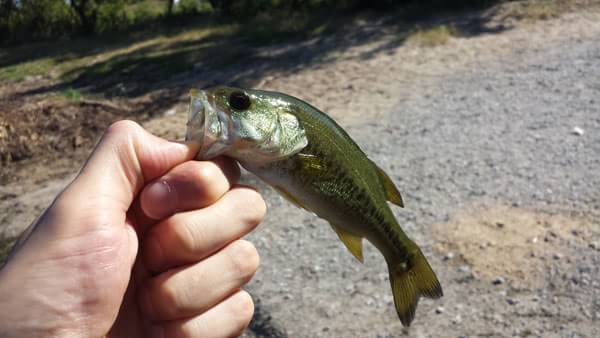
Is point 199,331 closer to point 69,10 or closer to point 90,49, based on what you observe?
point 90,49

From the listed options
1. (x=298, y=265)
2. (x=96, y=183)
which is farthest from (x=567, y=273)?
(x=96, y=183)

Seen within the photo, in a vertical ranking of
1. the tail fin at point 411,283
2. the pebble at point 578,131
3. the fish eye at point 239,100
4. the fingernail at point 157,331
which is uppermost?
the fish eye at point 239,100

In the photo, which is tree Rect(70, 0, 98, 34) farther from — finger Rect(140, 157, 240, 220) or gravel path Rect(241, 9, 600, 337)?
finger Rect(140, 157, 240, 220)

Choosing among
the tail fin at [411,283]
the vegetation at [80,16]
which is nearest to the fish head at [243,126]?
the tail fin at [411,283]

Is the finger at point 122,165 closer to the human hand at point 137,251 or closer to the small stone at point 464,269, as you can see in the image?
the human hand at point 137,251

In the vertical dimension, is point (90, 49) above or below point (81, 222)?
below

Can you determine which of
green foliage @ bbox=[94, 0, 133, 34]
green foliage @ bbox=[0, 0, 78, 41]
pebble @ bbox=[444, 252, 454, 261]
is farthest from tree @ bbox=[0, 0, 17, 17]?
pebble @ bbox=[444, 252, 454, 261]

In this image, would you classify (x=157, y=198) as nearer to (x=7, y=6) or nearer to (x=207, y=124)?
(x=207, y=124)
